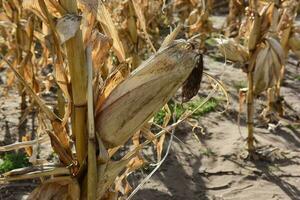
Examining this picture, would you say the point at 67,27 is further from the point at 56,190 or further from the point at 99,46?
the point at 56,190

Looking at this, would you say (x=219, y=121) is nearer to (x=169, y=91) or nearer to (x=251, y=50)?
(x=251, y=50)

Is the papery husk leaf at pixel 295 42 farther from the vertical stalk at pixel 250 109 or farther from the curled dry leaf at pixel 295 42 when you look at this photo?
the vertical stalk at pixel 250 109

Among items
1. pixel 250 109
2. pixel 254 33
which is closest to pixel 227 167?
pixel 250 109

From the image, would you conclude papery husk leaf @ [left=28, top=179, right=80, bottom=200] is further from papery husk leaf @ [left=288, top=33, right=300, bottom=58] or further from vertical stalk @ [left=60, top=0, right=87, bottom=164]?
papery husk leaf @ [left=288, top=33, right=300, bottom=58]

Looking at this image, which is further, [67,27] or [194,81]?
[194,81]

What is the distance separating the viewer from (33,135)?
3.75m

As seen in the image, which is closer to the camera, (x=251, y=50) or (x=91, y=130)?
(x=91, y=130)

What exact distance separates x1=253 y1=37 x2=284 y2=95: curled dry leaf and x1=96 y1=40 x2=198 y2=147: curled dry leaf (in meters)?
2.11

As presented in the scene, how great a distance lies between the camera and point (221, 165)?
137 inches

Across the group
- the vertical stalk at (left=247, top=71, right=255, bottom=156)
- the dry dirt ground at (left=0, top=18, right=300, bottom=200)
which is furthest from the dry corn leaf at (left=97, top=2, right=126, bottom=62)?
the vertical stalk at (left=247, top=71, right=255, bottom=156)

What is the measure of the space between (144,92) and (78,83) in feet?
0.52

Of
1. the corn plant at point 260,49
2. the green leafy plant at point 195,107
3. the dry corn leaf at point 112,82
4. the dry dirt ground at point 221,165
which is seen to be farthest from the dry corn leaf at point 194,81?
the green leafy plant at point 195,107

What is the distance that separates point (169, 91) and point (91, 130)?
0.21m

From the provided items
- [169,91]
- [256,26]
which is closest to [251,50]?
[256,26]
